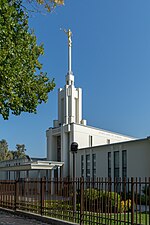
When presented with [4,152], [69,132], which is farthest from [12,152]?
[69,132]

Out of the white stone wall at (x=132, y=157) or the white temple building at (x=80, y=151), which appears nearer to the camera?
the white stone wall at (x=132, y=157)

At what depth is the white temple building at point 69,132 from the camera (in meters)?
40.7

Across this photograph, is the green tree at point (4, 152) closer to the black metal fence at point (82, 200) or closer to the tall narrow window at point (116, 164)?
the tall narrow window at point (116, 164)

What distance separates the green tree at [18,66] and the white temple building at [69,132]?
2256cm

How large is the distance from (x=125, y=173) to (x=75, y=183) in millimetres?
18942

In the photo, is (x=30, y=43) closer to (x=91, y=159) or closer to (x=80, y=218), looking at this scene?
(x=80, y=218)

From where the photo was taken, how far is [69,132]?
134 ft

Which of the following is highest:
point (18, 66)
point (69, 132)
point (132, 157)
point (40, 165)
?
point (18, 66)

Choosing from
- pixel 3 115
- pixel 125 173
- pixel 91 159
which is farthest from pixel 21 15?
pixel 91 159

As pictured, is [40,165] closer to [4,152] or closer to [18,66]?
[18,66]

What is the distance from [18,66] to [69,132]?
2619 centimetres

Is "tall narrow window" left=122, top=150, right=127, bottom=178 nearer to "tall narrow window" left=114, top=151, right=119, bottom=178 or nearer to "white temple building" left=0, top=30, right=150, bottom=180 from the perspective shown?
"white temple building" left=0, top=30, right=150, bottom=180

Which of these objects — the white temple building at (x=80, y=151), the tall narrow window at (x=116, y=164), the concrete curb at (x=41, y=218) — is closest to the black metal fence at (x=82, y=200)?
the concrete curb at (x=41, y=218)

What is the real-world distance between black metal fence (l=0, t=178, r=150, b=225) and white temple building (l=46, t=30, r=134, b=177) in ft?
69.6
